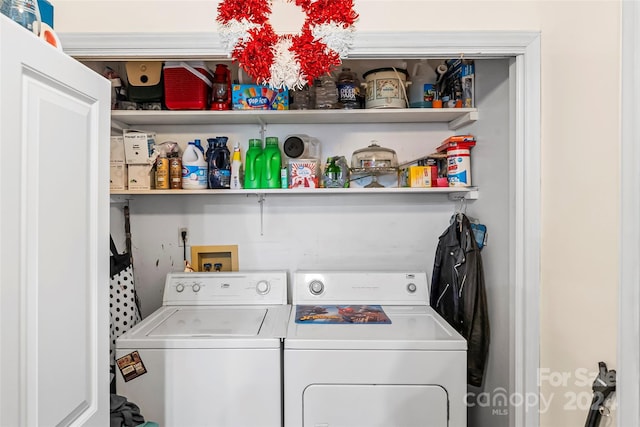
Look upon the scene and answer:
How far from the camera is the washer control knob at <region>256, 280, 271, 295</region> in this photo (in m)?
2.32

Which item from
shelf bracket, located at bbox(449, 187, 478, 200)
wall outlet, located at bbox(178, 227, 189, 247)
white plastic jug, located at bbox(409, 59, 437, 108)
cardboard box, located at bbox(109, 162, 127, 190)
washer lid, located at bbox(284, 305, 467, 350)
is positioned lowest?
washer lid, located at bbox(284, 305, 467, 350)

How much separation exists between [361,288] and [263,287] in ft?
1.74

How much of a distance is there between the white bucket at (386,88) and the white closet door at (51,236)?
4.63ft

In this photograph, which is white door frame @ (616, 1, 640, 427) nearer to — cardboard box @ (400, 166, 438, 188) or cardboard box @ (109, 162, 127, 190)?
cardboard box @ (400, 166, 438, 188)

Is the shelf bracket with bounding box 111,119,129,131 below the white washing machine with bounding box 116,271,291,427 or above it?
above

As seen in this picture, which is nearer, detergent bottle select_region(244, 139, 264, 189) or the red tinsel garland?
the red tinsel garland

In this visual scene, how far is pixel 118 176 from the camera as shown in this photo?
7.41ft

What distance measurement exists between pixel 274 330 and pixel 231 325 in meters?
0.22

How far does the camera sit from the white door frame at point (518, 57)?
58.6 inches

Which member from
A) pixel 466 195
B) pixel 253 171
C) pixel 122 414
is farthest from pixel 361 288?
pixel 122 414

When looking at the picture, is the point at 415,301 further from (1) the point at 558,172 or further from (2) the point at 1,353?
(2) the point at 1,353

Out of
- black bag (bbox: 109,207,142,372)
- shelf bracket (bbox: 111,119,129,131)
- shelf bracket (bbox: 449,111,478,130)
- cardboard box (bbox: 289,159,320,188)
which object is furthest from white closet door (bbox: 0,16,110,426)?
shelf bracket (bbox: 449,111,478,130)

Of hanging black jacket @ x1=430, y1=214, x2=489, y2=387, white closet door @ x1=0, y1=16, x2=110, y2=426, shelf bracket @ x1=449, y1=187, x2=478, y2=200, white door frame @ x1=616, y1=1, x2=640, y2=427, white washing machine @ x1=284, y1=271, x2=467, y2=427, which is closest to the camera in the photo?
white closet door @ x1=0, y1=16, x2=110, y2=426

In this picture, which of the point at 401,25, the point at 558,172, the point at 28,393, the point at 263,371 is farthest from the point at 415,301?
the point at 28,393
